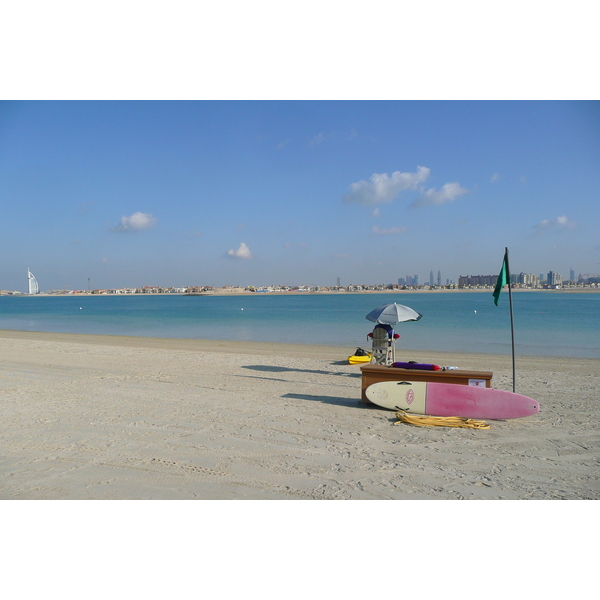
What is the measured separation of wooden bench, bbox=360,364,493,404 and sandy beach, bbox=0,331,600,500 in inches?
21.7

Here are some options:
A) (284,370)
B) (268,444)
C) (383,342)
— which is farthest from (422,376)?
(284,370)

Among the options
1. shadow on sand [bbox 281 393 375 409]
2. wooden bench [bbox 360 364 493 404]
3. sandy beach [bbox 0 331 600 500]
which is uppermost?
wooden bench [bbox 360 364 493 404]

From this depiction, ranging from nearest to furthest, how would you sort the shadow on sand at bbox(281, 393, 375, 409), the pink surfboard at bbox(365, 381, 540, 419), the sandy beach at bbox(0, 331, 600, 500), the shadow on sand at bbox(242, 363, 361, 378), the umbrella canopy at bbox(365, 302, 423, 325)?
the sandy beach at bbox(0, 331, 600, 500)
the pink surfboard at bbox(365, 381, 540, 419)
the shadow on sand at bbox(281, 393, 375, 409)
the umbrella canopy at bbox(365, 302, 423, 325)
the shadow on sand at bbox(242, 363, 361, 378)

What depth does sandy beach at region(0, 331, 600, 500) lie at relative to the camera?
4477 millimetres

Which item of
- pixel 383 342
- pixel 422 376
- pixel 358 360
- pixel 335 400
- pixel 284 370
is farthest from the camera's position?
pixel 358 360

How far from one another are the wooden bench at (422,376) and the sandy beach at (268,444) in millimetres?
552

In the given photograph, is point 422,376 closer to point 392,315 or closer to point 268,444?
point 392,315

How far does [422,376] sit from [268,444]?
304 cm

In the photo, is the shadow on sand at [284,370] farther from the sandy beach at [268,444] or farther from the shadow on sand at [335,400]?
the shadow on sand at [335,400]

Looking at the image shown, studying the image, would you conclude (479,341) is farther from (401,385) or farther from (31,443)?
(31,443)

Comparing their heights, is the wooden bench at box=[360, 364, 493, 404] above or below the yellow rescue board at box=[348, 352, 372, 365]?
above

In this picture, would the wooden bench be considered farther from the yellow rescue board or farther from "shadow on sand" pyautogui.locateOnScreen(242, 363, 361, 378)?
the yellow rescue board

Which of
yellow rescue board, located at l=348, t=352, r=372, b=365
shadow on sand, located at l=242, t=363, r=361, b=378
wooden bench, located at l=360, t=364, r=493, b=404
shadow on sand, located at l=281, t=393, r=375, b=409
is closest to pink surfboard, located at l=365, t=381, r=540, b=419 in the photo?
wooden bench, located at l=360, t=364, r=493, b=404

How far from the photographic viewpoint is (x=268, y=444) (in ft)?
19.1
